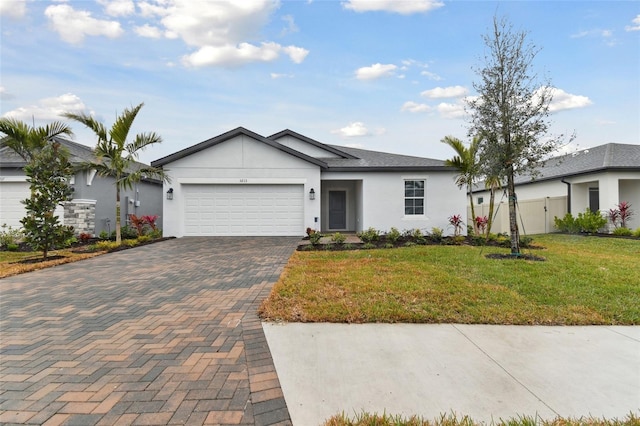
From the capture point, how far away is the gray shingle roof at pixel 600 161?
15.5 m

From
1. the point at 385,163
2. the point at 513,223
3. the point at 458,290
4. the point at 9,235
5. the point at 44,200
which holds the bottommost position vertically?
the point at 458,290

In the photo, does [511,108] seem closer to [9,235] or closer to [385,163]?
[385,163]

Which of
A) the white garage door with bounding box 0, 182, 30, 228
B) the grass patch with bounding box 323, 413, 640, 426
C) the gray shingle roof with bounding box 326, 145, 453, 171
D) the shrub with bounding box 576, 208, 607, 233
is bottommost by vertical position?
the grass patch with bounding box 323, 413, 640, 426

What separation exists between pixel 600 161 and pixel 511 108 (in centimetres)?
1189

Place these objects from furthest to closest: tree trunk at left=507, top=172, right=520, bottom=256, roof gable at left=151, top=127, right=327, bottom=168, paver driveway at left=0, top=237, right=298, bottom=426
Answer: roof gable at left=151, top=127, right=327, bottom=168 < tree trunk at left=507, top=172, right=520, bottom=256 < paver driveway at left=0, top=237, right=298, bottom=426

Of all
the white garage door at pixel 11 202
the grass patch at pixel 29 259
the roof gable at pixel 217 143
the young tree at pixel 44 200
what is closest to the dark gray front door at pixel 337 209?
the roof gable at pixel 217 143

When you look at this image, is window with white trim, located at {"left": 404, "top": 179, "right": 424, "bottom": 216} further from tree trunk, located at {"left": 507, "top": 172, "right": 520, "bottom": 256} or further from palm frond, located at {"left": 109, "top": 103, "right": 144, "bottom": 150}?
palm frond, located at {"left": 109, "top": 103, "right": 144, "bottom": 150}

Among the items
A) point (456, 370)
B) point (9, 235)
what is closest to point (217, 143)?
point (9, 235)

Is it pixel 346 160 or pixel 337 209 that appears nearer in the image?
pixel 346 160

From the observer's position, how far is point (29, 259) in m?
9.25

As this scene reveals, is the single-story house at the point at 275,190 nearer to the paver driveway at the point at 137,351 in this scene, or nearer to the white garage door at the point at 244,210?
the white garage door at the point at 244,210

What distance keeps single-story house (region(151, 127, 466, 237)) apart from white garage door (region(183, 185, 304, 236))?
4 centimetres

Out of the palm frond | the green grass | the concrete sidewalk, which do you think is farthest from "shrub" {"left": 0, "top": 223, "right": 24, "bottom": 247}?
the concrete sidewalk

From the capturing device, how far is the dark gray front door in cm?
1777
